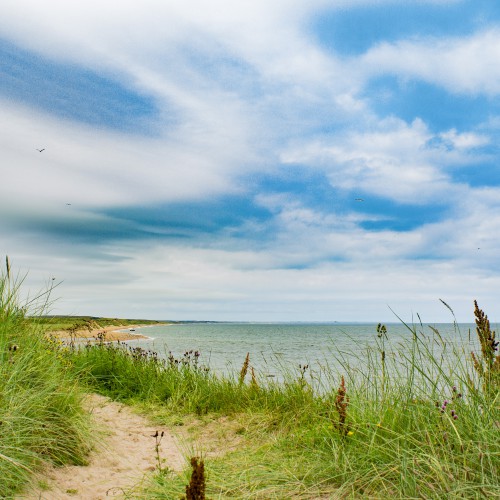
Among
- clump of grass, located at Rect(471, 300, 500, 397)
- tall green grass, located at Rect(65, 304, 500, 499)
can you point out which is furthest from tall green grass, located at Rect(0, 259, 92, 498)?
clump of grass, located at Rect(471, 300, 500, 397)

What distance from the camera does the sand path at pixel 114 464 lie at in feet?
14.0

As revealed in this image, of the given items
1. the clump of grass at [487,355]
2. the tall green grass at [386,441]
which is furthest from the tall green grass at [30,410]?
the clump of grass at [487,355]

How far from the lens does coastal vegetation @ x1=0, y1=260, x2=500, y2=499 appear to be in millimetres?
3268

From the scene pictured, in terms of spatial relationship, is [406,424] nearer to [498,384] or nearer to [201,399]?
[498,384]

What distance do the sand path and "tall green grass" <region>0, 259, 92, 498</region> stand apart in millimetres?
177

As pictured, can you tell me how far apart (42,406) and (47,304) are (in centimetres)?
211

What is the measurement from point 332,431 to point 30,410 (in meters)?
2.90

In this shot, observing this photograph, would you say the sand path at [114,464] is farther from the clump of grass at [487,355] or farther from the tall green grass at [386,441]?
the clump of grass at [487,355]

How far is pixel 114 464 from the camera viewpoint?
202 inches

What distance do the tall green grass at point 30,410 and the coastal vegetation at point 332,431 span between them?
0.02 m

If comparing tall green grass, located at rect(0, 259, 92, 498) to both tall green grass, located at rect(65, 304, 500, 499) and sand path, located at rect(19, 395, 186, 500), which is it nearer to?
sand path, located at rect(19, 395, 186, 500)

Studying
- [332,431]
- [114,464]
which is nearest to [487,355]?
[332,431]

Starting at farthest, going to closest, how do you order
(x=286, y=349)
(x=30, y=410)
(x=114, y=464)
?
(x=286, y=349)
(x=114, y=464)
(x=30, y=410)

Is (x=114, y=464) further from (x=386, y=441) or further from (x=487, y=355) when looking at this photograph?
(x=487, y=355)
